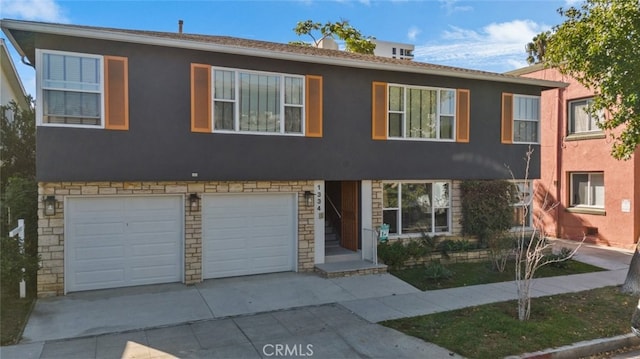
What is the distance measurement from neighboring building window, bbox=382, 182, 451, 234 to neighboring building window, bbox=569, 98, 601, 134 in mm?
7797

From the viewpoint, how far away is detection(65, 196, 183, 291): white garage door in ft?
29.5

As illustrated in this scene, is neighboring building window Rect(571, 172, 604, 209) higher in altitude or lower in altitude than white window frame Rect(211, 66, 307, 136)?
lower

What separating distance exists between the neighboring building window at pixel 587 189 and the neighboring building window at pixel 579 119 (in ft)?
5.82

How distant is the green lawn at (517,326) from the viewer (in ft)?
20.8

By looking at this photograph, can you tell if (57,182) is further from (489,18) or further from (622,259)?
(622,259)

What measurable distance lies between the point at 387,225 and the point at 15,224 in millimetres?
9012

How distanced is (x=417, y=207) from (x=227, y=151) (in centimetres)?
594

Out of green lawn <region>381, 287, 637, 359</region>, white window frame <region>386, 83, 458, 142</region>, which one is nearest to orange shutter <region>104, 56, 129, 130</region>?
white window frame <region>386, 83, 458, 142</region>

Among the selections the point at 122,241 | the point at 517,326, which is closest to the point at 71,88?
the point at 122,241

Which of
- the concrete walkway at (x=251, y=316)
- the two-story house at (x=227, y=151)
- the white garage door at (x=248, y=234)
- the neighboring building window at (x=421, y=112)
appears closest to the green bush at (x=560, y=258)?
the concrete walkway at (x=251, y=316)

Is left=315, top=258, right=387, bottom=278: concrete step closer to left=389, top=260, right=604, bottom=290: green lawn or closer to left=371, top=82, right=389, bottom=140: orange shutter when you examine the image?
left=389, top=260, right=604, bottom=290: green lawn

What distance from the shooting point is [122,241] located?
9.33m

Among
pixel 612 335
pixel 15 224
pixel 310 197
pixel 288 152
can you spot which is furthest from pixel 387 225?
pixel 15 224

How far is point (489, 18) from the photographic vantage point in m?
13.2
